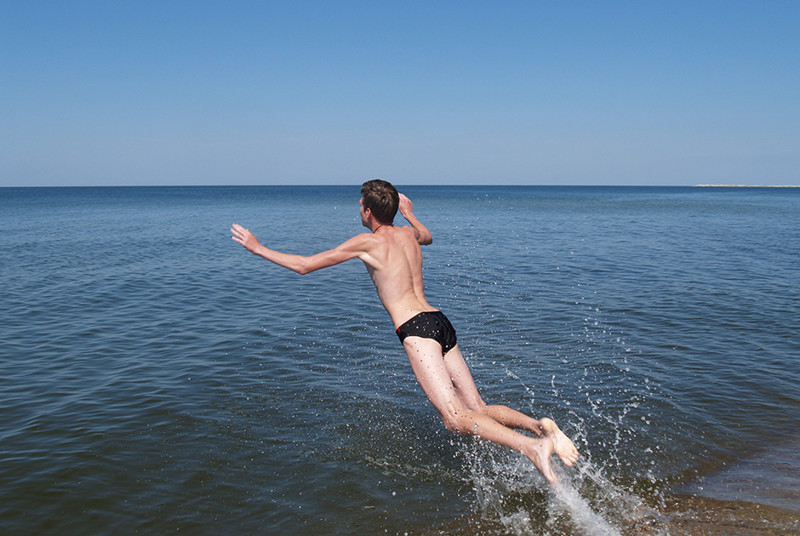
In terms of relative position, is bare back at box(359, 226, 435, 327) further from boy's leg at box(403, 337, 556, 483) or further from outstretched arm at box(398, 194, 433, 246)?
outstretched arm at box(398, 194, 433, 246)

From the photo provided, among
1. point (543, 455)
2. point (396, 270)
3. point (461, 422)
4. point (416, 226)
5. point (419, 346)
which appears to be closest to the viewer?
point (543, 455)

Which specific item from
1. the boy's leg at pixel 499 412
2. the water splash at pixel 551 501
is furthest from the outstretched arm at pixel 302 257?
the water splash at pixel 551 501

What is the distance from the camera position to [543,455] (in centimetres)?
464

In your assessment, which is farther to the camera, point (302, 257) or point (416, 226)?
point (416, 226)

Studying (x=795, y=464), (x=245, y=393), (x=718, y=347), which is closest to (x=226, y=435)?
(x=245, y=393)

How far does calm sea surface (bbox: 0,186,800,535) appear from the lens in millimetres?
5121

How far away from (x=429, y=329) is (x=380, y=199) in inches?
51.7

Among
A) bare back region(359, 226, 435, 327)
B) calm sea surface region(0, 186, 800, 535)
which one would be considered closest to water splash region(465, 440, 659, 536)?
calm sea surface region(0, 186, 800, 535)

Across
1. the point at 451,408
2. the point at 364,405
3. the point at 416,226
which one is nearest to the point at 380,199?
the point at 416,226

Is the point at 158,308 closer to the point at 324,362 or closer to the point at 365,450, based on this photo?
the point at 324,362

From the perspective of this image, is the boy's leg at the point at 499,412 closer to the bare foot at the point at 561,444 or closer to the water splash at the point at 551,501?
the bare foot at the point at 561,444

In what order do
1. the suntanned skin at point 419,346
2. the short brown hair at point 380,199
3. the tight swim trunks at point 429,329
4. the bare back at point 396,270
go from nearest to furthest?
the suntanned skin at point 419,346 < the tight swim trunks at point 429,329 < the bare back at point 396,270 < the short brown hair at point 380,199

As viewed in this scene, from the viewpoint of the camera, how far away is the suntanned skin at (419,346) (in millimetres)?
4910

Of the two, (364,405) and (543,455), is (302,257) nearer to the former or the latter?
(543,455)
